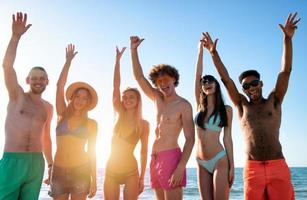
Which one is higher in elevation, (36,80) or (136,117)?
(36,80)

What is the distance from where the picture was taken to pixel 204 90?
22.3ft

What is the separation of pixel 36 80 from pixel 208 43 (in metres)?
3.46

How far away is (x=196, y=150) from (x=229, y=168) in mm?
739

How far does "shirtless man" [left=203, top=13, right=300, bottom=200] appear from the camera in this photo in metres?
6.29

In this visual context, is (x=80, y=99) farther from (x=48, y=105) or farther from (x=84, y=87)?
(x=48, y=105)

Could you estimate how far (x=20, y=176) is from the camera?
6.13 meters

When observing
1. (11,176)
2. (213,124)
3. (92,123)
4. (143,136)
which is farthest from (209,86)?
(11,176)

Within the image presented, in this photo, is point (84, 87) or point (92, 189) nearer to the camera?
point (92, 189)

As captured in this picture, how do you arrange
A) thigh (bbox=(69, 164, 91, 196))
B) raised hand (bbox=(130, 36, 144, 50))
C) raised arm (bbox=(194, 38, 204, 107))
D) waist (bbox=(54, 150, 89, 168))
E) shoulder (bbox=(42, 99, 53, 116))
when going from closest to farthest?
thigh (bbox=(69, 164, 91, 196))
waist (bbox=(54, 150, 89, 168))
shoulder (bbox=(42, 99, 53, 116))
raised hand (bbox=(130, 36, 144, 50))
raised arm (bbox=(194, 38, 204, 107))

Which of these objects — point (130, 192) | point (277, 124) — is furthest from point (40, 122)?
point (277, 124)

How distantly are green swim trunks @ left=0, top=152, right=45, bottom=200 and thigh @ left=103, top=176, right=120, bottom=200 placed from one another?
1.19m

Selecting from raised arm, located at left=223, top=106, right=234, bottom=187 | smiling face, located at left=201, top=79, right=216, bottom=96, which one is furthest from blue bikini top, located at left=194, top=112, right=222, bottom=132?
smiling face, located at left=201, top=79, right=216, bottom=96

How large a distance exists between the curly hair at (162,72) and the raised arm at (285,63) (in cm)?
196

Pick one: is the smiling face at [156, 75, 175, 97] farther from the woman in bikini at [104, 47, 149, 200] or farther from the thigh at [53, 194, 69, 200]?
the thigh at [53, 194, 69, 200]
